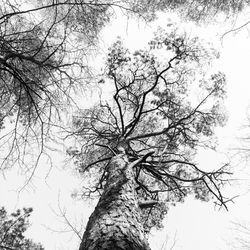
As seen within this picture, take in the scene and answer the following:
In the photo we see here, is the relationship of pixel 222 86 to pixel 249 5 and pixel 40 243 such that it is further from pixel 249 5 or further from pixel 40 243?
pixel 40 243

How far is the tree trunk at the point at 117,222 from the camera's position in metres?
1.97

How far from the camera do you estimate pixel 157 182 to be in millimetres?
7828

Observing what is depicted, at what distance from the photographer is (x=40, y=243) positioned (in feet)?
30.1

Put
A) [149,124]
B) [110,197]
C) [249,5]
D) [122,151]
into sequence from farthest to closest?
[149,124] → [122,151] → [249,5] → [110,197]

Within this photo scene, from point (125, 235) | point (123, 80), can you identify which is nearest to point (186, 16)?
point (123, 80)

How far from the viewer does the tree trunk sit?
77.7 inches

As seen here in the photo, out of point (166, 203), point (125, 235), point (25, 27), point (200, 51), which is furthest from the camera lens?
point (166, 203)

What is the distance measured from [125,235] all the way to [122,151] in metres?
2.91

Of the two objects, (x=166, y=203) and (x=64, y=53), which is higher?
(x=166, y=203)

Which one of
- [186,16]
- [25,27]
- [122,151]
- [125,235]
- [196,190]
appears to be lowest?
[125,235]

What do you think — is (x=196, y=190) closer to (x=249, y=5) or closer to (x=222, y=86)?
(x=222, y=86)

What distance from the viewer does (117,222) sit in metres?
2.31

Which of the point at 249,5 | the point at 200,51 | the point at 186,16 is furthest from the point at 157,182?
the point at 249,5

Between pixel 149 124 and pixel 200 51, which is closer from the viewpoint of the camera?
pixel 200 51
